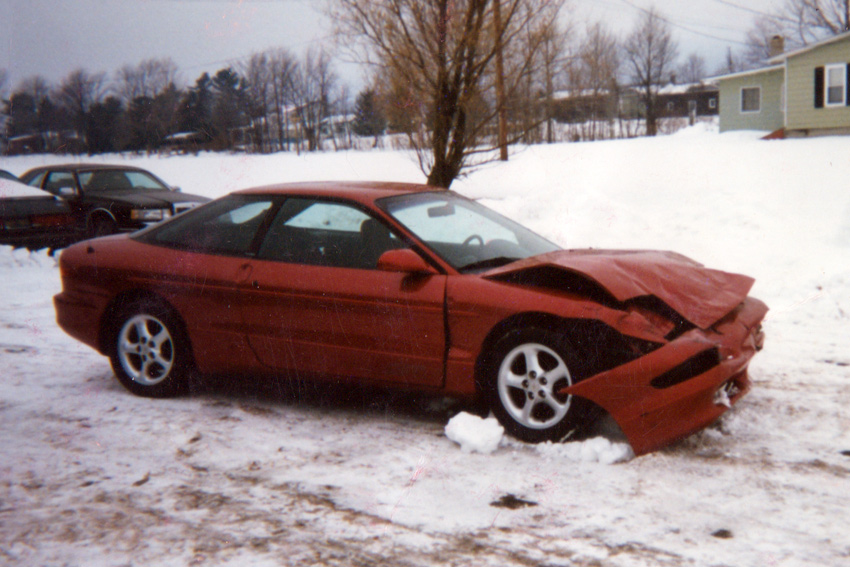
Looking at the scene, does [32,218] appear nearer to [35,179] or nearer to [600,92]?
[35,179]

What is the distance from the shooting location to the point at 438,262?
435 centimetres

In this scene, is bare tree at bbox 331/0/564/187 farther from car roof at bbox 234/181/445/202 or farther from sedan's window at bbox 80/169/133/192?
car roof at bbox 234/181/445/202

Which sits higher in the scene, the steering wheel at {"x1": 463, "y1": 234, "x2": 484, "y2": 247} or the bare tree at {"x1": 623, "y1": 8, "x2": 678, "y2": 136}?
the bare tree at {"x1": 623, "y1": 8, "x2": 678, "y2": 136}

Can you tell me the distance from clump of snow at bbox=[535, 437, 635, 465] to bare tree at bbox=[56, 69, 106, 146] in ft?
19.4

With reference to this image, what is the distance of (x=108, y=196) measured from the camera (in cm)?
1283

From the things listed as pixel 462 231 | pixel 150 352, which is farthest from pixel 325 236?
pixel 150 352

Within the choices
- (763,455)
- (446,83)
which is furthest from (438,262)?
(446,83)

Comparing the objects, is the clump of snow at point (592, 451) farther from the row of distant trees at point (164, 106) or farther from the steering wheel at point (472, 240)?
the row of distant trees at point (164, 106)

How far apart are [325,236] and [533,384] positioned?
5.26ft

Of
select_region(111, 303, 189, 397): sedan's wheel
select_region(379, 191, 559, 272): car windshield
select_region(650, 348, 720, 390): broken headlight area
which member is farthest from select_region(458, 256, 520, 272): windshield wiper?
select_region(111, 303, 189, 397): sedan's wheel

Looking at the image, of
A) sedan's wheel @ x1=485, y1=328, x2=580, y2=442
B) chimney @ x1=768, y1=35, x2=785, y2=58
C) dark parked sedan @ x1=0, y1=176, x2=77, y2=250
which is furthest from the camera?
chimney @ x1=768, y1=35, x2=785, y2=58

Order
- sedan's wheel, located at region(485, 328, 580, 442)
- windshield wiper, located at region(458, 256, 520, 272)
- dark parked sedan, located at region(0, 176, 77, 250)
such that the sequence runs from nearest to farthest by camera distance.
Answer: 1. sedan's wheel, located at region(485, 328, 580, 442)
2. windshield wiper, located at region(458, 256, 520, 272)
3. dark parked sedan, located at region(0, 176, 77, 250)

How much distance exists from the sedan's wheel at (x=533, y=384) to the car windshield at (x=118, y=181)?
10.9 meters

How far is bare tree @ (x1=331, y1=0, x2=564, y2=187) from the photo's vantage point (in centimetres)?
1234
